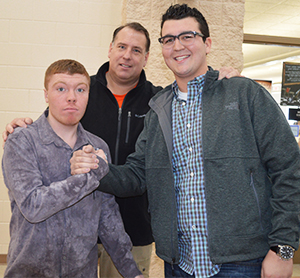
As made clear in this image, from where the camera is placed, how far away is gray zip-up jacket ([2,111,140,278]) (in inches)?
49.7

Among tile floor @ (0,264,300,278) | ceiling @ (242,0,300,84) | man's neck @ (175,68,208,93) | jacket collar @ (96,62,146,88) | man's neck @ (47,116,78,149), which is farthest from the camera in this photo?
ceiling @ (242,0,300,84)

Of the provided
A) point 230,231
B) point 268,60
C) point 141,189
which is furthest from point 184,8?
point 268,60

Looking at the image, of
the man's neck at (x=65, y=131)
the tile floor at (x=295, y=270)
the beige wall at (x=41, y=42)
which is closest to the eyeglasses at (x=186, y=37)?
the man's neck at (x=65, y=131)

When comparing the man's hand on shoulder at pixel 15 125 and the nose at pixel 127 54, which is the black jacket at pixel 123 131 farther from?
the man's hand on shoulder at pixel 15 125

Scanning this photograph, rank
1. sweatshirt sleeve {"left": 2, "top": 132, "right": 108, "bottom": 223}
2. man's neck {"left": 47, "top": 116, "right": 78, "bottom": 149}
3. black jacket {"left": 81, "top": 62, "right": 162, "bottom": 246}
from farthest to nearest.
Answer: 1. black jacket {"left": 81, "top": 62, "right": 162, "bottom": 246}
2. man's neck {"left": 47, "top": 116, "right": 78, "bottom": 149}
3. sweatshirt sleeve {"left": 2, "top": 132, "right": 108, "bottom": 223}

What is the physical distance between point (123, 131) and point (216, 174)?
810mm

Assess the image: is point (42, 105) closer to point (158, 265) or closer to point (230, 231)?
point (158, 265)

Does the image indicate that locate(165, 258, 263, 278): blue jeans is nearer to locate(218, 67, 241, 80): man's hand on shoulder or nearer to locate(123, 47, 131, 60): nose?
locate(218, 67, 241, 80): man's hand on shoulder

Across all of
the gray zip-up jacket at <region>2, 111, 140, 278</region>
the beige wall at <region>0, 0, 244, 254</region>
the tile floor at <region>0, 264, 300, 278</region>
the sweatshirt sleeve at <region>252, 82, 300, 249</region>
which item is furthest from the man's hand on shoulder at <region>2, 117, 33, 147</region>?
the tile floor at <region>0, 264, 300, 278</region>

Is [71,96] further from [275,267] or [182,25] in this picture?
[275,267]

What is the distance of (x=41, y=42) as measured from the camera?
3.35 meters

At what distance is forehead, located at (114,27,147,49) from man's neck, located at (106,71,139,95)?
24 centimetres

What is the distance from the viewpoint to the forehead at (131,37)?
2039 millimetres

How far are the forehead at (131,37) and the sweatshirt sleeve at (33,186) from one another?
3.38 ft
